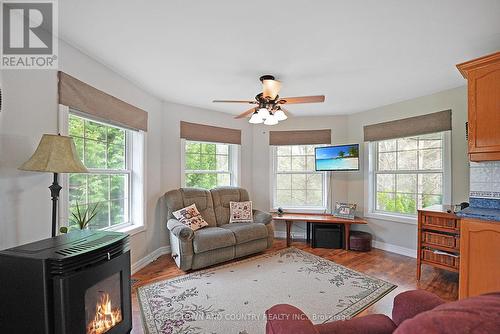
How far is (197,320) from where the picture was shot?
201 cm

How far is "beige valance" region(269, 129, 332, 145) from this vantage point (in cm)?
449

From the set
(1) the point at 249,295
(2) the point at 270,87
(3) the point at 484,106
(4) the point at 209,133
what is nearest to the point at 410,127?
(3) the point at 484,106

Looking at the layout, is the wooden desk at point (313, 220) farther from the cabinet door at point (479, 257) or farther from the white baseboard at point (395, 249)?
the cabinet door at point (479, 257)

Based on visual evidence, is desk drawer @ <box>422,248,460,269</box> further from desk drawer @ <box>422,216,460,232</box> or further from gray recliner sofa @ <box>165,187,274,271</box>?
gray recliner sofa @ <box>165,187,274,271</box>

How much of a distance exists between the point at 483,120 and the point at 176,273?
3560 mm

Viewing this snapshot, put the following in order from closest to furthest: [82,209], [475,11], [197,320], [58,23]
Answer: [475,11]
[58,23]
[197,320]
[82,209]

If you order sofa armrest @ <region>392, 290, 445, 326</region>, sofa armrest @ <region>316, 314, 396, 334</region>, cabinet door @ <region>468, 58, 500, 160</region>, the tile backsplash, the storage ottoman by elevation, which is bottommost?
the storage ottoman

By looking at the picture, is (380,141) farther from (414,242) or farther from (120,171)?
(120,171)

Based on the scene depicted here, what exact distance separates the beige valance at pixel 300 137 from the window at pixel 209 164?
82 cm

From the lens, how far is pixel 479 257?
194 cm

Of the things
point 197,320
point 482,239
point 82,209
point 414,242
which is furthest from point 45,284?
point 414,242

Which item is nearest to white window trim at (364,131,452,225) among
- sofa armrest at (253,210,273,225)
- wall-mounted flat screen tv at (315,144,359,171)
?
wall-mounted flat screen tv at (315,144,359,171)

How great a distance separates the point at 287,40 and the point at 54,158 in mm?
1934

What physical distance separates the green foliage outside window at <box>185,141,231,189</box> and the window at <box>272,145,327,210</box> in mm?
993
